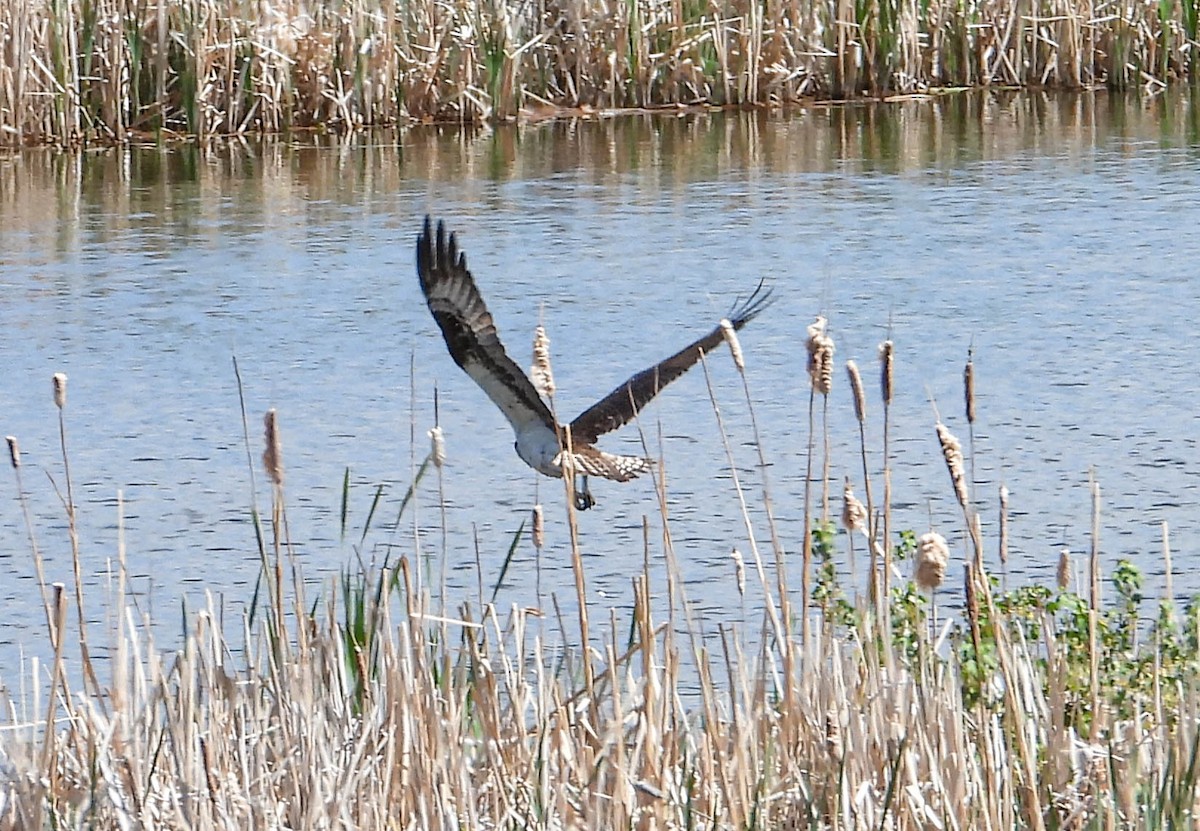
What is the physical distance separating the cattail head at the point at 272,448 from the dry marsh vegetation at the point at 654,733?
0.01 m

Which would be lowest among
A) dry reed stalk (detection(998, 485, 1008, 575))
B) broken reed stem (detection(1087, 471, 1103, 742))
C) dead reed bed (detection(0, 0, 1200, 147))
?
broken reed stem (detection(1087, 471, 1103, 742))

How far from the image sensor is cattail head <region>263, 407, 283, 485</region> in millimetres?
3320

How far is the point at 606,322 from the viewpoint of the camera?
902 cm

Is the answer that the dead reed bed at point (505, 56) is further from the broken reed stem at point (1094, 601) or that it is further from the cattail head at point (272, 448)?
the broken reed stem at point (1094, 601)

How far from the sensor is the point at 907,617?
4.02 metres

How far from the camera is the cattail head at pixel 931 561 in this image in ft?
9.92

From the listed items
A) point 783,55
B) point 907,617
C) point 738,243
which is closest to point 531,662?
point 907,617

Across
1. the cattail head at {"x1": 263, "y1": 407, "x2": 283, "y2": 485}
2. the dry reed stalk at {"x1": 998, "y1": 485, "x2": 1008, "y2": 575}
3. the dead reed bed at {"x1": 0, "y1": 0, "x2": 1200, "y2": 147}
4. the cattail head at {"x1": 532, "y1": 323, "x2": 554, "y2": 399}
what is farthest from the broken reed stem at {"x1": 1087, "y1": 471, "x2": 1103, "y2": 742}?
the dead reed bed at {"x1": 0, "y1": 0, "x2": 1200, "y2": 147}

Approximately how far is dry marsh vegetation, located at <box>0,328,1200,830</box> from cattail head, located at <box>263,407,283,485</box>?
0.01 meters

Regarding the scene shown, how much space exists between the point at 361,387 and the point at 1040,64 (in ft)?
26.7

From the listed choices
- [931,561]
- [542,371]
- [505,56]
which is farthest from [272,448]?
[505,56]

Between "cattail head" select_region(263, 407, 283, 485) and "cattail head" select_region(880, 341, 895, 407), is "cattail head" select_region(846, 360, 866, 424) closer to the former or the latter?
"cattail head" select_region(880, 341, 895, 407)

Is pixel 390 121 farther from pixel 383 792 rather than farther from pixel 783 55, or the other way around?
pixel 383 792

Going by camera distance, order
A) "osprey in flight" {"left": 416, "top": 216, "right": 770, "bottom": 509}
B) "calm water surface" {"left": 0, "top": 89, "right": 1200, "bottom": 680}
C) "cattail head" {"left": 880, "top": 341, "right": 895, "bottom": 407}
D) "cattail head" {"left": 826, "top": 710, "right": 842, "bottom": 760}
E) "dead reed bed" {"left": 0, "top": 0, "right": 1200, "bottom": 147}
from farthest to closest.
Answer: "dead reed bed" {"left": 0, "top": 0, "right": 1200, "bottom": 147}, "calm water surface" {"left": 0, "top": 89, "right": 1200, "bottom": 680}, "osprey in flight" {"left": 416, "top": 216, "right": 770, "bottom": 509}, "cattail head" {"left": 826, "top": 710, "right": 842, "bottom": 760}, "cattail head" {"left": 880, "top": 341, "right": 895, "bottom": 407}
